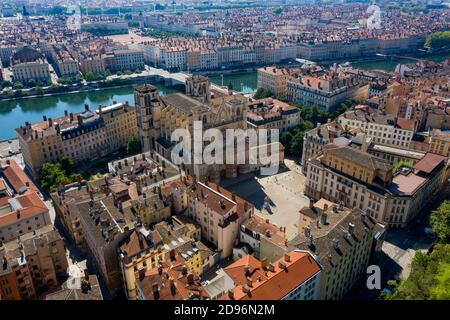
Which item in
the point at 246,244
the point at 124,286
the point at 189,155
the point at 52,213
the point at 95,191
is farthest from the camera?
the point at 189,155

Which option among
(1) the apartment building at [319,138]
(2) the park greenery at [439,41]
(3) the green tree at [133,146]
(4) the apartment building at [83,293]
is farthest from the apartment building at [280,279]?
(2) the park greenery at [439,41]

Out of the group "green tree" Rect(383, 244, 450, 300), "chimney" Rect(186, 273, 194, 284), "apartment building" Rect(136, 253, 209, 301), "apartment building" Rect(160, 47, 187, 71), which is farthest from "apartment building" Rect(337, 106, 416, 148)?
"apartment building" Rect(160, 47, 187, 71)

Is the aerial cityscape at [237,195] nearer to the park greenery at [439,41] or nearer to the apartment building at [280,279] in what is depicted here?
the apartment building at [280,279]

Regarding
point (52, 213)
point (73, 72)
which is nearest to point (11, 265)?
point (52, 213)

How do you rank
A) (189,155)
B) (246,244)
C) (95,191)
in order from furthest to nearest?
(189,155) < (95,191) < (246,244)

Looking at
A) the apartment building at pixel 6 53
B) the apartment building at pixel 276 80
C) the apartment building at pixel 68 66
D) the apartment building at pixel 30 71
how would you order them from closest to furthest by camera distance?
the apartment building at pixel 276 80
the apartment building at pixel 30 71
the apartment building at pixel 68 66
the apartment building at pixel 6 53

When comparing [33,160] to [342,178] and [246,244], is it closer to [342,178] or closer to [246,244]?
[246,244]
